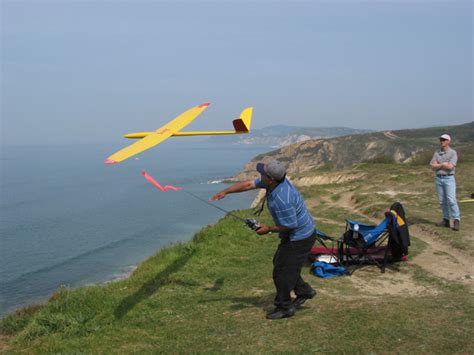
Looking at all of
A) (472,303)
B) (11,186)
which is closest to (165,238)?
(472,303)

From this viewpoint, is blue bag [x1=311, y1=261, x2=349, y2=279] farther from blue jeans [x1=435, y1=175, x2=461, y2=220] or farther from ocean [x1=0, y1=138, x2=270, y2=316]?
ocean [x1=0, y1=138, x2=270, y2=316]

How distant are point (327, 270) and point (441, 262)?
2.57 meters

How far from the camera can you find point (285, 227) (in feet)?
18.9

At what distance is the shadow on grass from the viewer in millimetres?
7394

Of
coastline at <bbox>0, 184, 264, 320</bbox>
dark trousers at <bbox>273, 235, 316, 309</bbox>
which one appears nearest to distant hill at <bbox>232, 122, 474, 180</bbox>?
coastline at <bbox>0, 184, 264, 320</bbox>

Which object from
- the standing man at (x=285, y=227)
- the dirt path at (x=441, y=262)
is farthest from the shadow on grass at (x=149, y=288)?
the dirt path at (x=441, y=262)

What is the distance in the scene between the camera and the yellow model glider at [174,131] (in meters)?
7.48

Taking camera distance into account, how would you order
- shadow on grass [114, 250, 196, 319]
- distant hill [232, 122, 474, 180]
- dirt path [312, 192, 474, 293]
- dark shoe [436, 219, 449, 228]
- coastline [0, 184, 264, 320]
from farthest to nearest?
distant hill [232, 122, 474, 180], dark shoe [436, 219, 449, 228], coastline [0, 184, 264, 320], dirt path [312, 192, 474, 293], shadow on grass [114, 250, 196, 319]

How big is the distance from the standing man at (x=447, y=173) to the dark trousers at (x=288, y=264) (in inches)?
257

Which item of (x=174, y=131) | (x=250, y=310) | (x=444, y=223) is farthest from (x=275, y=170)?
(x=444, y=223)

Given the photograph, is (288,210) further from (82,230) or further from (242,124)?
(82,230)

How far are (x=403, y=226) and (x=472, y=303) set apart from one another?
228cm

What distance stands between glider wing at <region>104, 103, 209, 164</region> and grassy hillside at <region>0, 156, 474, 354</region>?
263 centimetres

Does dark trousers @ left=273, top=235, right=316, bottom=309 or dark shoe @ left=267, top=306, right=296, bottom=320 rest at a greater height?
dark trousers @ left=273, top=235, right=316, bottom=309
